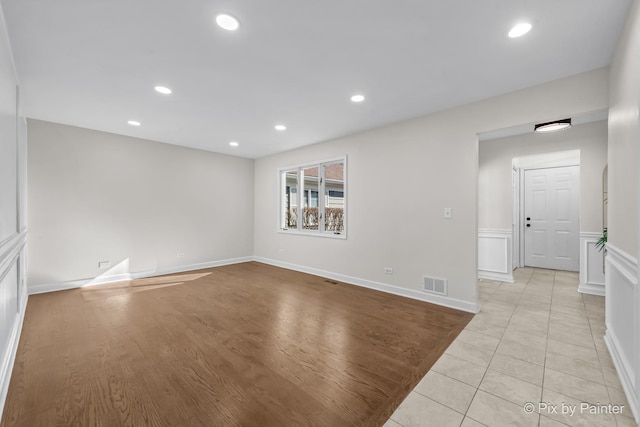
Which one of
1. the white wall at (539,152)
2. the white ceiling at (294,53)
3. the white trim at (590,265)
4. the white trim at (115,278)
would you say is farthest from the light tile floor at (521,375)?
the white trim at (115,278)

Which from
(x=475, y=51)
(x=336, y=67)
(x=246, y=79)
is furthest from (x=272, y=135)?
(x=475, y=51)

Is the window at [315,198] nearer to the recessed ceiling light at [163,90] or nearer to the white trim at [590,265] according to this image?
the recessed ceiling light at [163,90]

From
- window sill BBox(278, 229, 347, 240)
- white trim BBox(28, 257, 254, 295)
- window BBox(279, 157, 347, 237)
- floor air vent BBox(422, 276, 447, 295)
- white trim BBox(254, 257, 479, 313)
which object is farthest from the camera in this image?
window BBox(279, 157, 347, 237)

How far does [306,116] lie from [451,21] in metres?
2.15

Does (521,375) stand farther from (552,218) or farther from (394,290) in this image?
(552,218)

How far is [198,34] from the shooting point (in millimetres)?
2012

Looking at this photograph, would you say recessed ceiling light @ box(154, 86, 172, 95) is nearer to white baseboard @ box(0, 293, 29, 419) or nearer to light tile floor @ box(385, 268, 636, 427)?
white baseboard @ box(0, 293, 29, 419)

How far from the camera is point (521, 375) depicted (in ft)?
6.37

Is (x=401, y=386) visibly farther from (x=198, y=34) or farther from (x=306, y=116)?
(x=306, y=116)

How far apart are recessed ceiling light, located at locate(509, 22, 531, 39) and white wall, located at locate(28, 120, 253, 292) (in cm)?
540

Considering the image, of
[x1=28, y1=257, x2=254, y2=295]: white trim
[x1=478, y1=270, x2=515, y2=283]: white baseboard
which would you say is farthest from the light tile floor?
[x1=28, y1=257, x2=254, y2=295]: white trim

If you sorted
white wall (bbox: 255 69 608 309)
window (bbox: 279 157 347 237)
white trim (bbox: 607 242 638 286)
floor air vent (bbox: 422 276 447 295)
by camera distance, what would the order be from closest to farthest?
white trim (bbox: 607 242 638 286), white wall (bbox: 255 69 608 309), floor air vent (bbox: 422 276 447 295), window (bbox: 279 157 347 237)

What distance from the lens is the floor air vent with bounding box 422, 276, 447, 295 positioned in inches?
135

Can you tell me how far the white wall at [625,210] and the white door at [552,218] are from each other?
3891 millimetres
